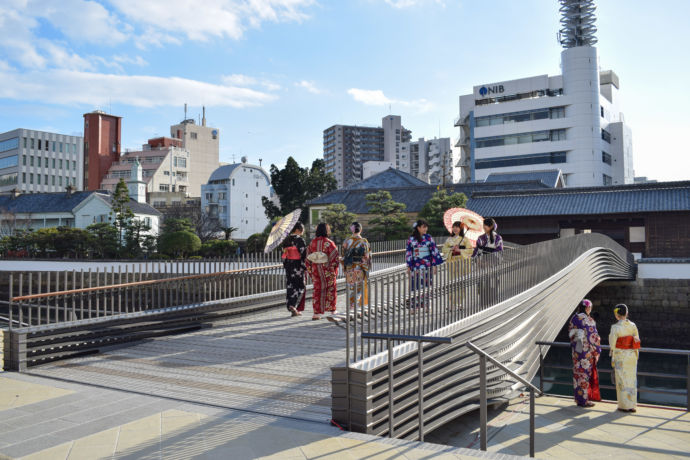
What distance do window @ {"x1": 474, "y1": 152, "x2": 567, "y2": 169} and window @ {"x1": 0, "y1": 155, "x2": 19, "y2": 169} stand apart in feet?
210

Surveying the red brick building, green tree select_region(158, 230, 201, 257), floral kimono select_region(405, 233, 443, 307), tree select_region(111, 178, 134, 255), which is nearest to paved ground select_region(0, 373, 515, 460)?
floral kimono select_region(405, 233, 443, 307)

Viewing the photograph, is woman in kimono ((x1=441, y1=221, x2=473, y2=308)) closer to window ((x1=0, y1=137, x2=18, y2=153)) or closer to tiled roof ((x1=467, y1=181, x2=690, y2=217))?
tiled roof ((x1=467, y1=181, x2=690, y2=217))

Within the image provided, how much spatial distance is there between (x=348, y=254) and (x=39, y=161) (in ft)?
263

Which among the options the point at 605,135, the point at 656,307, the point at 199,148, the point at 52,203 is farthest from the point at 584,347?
the point at 199,148

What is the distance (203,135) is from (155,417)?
82.6m

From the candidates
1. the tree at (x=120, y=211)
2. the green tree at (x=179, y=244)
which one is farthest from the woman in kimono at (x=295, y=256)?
the tree at (x=120, y=211)

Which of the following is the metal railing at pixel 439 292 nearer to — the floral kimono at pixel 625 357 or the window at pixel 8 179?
the floral kimono at pixel 625 357

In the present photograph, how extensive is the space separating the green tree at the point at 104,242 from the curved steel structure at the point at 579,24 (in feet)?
188

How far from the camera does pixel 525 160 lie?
202 ft

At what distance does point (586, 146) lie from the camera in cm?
5931

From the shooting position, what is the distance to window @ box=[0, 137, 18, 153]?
244 feet

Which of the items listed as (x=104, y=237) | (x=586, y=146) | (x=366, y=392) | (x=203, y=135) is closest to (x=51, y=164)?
(x=203, y=135)

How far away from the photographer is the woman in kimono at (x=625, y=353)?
31.1 ft

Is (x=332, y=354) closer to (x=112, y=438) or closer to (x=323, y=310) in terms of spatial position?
(x=323, y=310)
